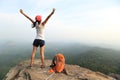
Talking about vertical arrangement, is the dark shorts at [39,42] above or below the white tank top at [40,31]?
below

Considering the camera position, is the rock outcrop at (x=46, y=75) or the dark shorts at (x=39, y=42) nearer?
the rock outcrop at (x=46, y=75)

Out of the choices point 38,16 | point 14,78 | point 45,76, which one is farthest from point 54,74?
point 38,16

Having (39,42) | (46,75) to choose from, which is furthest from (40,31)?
(46,75)

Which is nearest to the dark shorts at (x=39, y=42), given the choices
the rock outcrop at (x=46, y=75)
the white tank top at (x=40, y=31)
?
the white tank top at (x=40, y=31)

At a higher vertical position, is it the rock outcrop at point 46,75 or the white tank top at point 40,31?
the white tank top at point 40,31

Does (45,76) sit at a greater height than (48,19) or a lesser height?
lesser

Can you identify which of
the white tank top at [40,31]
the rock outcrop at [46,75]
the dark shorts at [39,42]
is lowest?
the rock outcrop at [46,75]

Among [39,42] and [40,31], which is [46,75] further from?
[40,31]

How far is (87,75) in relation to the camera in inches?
592

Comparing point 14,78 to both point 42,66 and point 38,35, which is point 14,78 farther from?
point 38,35

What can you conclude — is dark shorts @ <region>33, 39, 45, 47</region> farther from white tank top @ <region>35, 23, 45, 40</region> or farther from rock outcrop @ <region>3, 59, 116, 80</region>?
rock outcrop @ <region>3, 59, 116, 80</region>

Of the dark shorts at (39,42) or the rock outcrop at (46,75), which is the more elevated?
the dark shorts at (39,42)

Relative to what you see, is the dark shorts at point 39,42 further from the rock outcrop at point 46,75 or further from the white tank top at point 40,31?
the rock outcrop at point 46,75

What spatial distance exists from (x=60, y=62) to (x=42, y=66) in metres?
1.32
